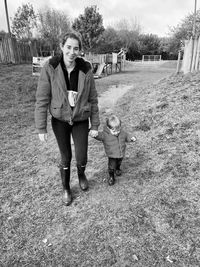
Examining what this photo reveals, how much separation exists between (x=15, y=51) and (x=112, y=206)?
45.9ft

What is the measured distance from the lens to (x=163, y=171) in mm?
3334

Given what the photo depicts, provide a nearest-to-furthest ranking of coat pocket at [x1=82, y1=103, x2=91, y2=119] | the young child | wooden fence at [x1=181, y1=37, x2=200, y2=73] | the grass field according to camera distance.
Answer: the grass field < coat pocket at [x1=82, y1=103, x2=91, y2=119] < the young child < wooden fence at [x1=181, y1=37, x2=200, y2=73]

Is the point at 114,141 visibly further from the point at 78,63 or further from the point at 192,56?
the point at 192,56

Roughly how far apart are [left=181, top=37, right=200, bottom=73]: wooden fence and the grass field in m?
3.53

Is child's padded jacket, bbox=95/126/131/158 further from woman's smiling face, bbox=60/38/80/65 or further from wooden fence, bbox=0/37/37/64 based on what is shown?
wooden fence, bbox=0/37/37/64

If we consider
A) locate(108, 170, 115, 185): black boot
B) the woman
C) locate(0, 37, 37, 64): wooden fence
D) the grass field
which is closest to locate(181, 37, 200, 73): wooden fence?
the grass field

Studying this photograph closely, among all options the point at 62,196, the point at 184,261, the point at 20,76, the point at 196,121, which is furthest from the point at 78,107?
the point at 20,76

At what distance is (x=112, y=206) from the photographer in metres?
2.71

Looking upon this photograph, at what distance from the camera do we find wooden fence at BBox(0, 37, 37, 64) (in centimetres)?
1292

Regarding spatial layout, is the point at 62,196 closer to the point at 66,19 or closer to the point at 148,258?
the point at 148,258

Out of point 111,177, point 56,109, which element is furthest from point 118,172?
point 56,109

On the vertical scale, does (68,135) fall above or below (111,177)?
above

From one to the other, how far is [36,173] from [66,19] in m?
39.4

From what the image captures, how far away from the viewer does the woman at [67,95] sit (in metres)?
2.26
